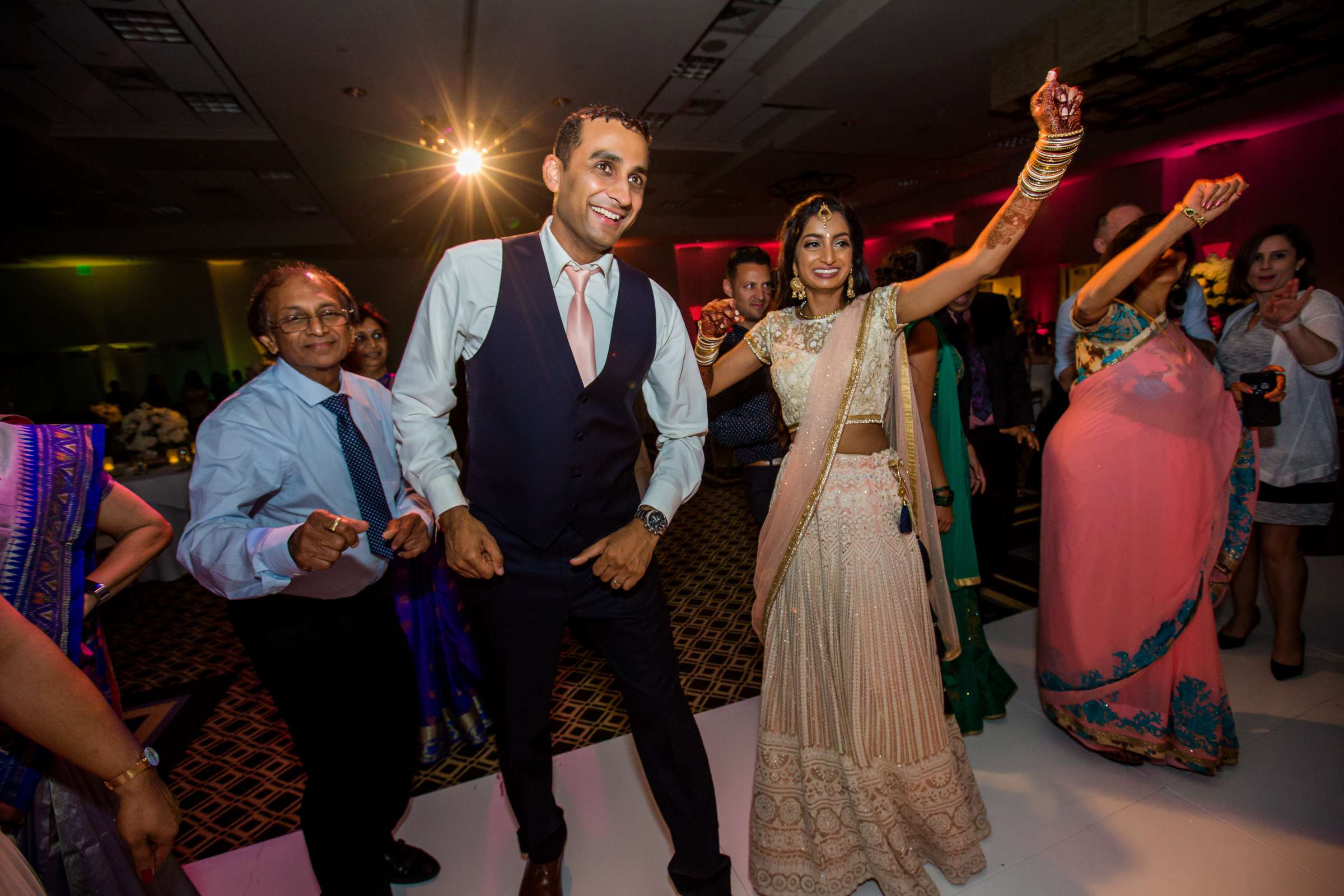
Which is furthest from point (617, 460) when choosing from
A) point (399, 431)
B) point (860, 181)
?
point (860, 181)

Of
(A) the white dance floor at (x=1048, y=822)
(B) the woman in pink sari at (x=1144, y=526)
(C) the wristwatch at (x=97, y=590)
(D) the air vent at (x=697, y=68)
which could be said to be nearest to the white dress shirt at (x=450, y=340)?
(C) the wristwatch at (x=97, y=590)

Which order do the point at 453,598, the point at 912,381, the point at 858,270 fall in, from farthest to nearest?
the point at 453,598 < the point at 912,381 < the point at 858,270

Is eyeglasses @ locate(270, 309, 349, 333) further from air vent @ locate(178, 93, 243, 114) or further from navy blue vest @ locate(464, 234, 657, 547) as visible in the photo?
air vent @ locate(178, 93, 243, 114)

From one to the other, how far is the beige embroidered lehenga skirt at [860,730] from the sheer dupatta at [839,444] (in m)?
0.04

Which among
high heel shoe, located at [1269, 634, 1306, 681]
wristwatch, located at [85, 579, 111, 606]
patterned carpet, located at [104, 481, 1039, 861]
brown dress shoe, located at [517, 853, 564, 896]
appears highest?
wristwatch, located at [85, 579, 111, 606]

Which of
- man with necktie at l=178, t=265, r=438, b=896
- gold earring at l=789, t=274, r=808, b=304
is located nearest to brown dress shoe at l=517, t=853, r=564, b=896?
man with necktie at l=178, t=265, r=438, b=896

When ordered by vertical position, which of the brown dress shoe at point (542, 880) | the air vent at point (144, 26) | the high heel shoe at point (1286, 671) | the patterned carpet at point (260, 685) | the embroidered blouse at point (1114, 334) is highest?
the air vent at point (144, 26)

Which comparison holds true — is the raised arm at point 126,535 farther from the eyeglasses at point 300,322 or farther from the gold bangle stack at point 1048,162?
the gold bangle stack at point 1048,162

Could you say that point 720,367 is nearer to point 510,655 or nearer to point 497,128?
point 510,655

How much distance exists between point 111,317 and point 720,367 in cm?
1401

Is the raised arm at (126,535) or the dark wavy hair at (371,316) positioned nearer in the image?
the raised arm at (126,535)

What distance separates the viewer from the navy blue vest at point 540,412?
126 cm

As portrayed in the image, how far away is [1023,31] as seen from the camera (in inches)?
198

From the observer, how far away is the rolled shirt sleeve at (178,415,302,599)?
3.92ft
